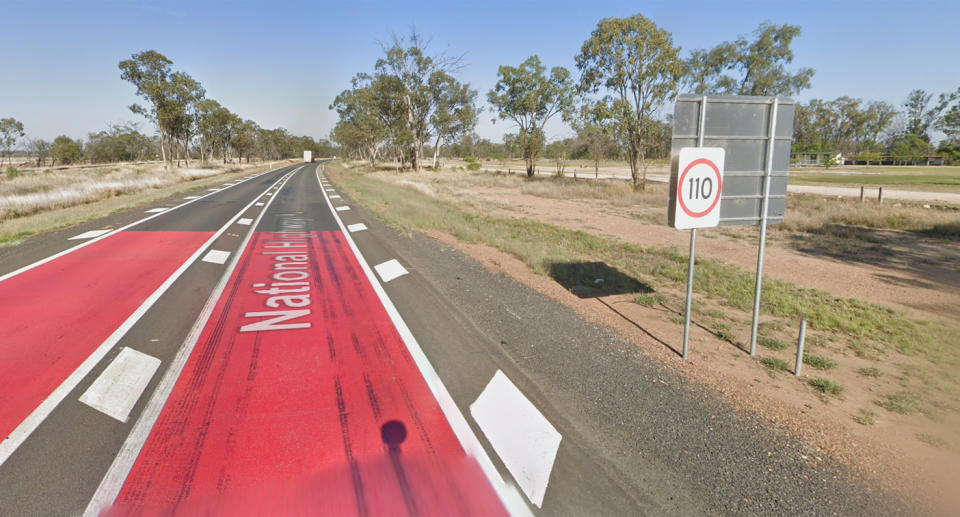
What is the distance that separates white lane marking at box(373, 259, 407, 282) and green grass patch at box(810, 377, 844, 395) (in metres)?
6.35

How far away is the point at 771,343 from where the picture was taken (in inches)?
243

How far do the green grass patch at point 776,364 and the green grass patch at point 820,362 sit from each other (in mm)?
327

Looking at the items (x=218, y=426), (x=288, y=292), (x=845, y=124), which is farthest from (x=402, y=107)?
(x=845, y=124)

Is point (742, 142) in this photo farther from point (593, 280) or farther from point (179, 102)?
point (179, 102)

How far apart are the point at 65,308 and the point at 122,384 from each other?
3101 millimetres

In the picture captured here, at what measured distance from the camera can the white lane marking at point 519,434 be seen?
133 inches

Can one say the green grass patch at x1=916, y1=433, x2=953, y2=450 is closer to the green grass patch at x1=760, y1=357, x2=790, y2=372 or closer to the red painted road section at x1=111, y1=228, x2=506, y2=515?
the green grass patch at x1=760, y1=357, x2=790, y2=372

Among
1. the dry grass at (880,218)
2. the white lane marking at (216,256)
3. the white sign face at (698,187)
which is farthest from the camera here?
the dry grass at (880,218)

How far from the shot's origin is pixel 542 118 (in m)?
53.0

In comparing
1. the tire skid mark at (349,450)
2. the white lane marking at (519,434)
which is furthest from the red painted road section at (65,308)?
the white lane marking at (519,434)

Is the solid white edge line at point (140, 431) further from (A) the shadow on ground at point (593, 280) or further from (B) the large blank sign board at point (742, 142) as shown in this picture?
(A) the shadow on ground at point (593, 280)

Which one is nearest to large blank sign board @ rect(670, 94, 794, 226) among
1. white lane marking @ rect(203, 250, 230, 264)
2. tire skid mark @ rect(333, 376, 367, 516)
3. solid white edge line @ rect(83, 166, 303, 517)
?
tire skid mark @ rect(333, 376, 367, 516)

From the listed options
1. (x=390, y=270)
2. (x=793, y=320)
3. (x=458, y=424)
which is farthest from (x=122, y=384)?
(x=793, y=320)

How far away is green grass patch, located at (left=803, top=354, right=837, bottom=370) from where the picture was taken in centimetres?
550
